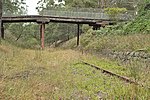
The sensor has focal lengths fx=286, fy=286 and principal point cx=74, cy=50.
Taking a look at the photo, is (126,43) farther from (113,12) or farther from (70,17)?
(70,17)

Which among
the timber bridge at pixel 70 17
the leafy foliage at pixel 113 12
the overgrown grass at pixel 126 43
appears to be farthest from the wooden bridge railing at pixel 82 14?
the overgrown grass at pixel 126 43

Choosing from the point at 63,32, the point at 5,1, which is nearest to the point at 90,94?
the point at 5,1

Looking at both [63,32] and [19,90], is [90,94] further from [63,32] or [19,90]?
[63,32]

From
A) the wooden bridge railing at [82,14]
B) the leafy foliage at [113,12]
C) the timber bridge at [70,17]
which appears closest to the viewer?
the leafy foliage at [113,12]

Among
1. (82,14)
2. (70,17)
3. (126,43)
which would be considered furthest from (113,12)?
(126,43)

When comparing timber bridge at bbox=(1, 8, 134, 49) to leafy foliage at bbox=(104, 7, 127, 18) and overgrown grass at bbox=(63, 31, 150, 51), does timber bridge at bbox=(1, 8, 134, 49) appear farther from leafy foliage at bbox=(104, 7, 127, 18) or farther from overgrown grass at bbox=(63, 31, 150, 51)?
overgrown grass at bbox=(63, 31, 150, 51)

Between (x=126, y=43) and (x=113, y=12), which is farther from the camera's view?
(x=113, y=12)

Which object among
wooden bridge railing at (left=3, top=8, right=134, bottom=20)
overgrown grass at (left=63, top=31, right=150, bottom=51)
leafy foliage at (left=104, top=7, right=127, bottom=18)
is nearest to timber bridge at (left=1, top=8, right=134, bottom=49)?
wooden bridge railing at (left=3, top=8, right=134, bottom=20)

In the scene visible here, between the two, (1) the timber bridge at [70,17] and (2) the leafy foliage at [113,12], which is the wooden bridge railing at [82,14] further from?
(2) the leafy foliage at [113,12]

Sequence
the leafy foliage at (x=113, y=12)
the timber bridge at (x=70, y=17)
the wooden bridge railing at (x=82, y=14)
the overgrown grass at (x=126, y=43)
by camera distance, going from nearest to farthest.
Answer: the overgrown grass at (x=126, y=43)
the leafy foliage at (x=113, y=12)
the timber bridge at (x=70, y=17)
the wooden bridge railing at (x=82, y=14)

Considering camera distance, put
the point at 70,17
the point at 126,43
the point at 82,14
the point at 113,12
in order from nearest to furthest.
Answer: the point at 126,43 → the point at 113,12 → the point at 70,17 → the point at 82,14

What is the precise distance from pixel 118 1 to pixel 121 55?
38.5 metres

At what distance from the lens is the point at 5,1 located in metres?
41.8

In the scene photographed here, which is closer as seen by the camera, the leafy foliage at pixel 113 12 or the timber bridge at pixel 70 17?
the leafy foliage at pixel 113 12
